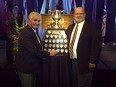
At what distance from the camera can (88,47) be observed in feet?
10.6

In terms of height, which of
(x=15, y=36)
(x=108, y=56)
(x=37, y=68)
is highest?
(x=15, y=36)

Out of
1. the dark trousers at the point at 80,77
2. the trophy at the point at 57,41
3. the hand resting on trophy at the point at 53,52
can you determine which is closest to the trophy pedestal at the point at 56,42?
the trophy at the point at 57,41

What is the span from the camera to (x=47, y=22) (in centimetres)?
408

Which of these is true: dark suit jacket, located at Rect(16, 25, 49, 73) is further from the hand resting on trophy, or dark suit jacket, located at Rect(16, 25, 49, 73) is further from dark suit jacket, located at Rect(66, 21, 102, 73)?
dark suit jacket, located at Rect(66, 21, 102, 73)

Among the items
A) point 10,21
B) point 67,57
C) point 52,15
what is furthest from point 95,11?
point 67,57

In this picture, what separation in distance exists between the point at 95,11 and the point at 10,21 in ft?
15.6

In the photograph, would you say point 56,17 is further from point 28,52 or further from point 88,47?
point 28,52

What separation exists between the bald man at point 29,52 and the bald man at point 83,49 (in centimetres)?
47

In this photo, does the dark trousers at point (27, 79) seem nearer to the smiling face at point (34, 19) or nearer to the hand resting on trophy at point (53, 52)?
the hand resting on trophy at point (53, 52)

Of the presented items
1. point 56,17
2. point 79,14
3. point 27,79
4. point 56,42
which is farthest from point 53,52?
point 56,17

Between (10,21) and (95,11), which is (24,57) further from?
(95,11)

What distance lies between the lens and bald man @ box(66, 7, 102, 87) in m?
3.19

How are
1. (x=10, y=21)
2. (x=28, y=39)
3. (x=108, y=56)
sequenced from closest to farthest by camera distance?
(x=28, y=39) → (x=10, y=21) → (x=108, y=56)

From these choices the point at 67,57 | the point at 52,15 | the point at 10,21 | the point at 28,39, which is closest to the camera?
the point at 28,39
